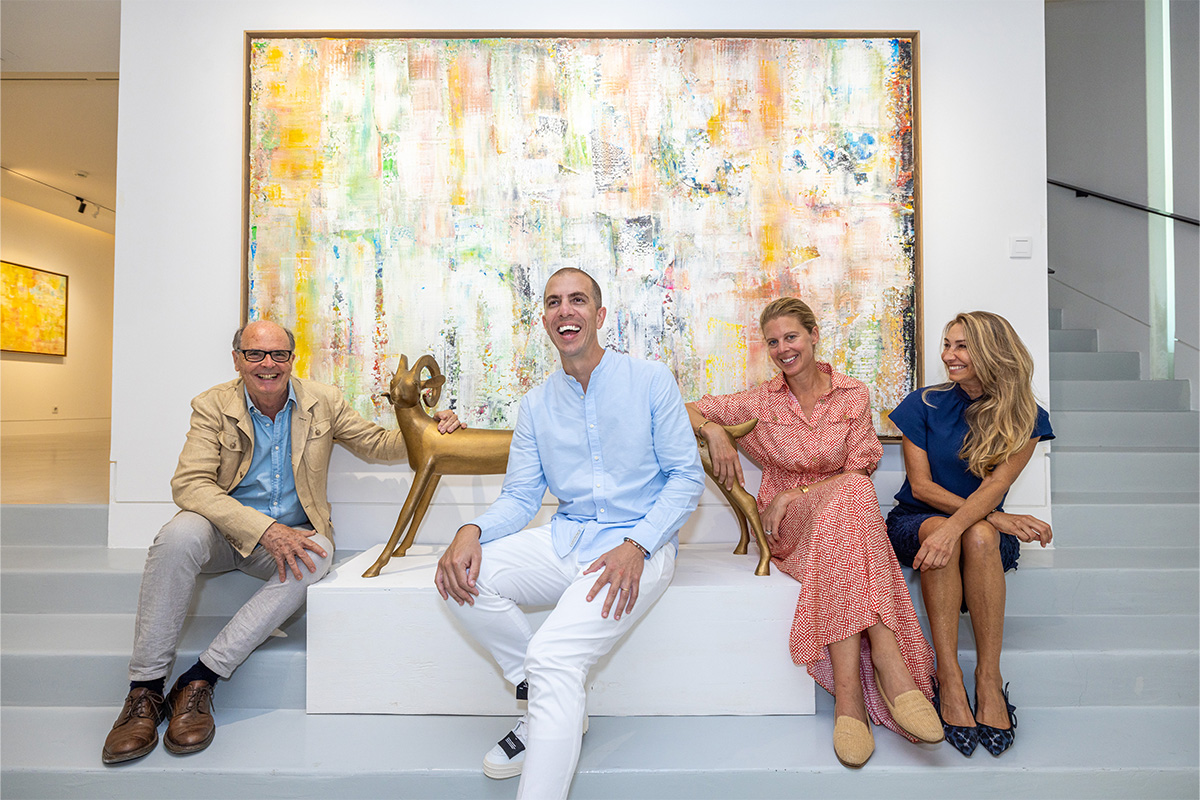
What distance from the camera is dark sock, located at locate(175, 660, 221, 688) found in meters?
1.99

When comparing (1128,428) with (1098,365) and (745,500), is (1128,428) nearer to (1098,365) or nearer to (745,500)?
(1098,365)

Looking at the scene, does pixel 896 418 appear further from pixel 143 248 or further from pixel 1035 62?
pixel 143 248

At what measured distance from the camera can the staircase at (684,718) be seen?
178 cm

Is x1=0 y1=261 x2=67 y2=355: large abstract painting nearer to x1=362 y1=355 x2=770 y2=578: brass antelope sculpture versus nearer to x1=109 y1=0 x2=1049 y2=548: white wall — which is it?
x1=109 y1=0 x2=1049 y2=548: white wall

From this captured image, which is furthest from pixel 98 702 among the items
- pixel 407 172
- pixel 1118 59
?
pixel 1118 59

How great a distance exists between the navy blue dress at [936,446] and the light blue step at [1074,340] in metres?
2.51

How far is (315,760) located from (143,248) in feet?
7.43

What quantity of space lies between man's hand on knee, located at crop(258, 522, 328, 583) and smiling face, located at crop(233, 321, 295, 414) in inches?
17.8

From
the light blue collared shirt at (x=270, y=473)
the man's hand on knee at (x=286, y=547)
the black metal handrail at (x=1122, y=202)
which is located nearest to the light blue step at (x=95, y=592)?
the light blue collared shirt at (x=270, y=473)

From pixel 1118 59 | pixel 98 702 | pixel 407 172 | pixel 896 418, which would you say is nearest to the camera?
pixel 98 702

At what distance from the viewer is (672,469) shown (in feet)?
6.66

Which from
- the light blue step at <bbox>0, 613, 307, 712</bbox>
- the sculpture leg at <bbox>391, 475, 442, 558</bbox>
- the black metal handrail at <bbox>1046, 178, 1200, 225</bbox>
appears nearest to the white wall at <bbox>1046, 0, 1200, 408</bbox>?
the black metal handrail at <bbox>1046, 178, 1200, 225</bbox>

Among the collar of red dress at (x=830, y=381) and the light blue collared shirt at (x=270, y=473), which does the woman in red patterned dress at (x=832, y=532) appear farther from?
the light blue collared shirt at (x=270, y=473)

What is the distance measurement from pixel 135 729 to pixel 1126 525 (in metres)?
3.54
